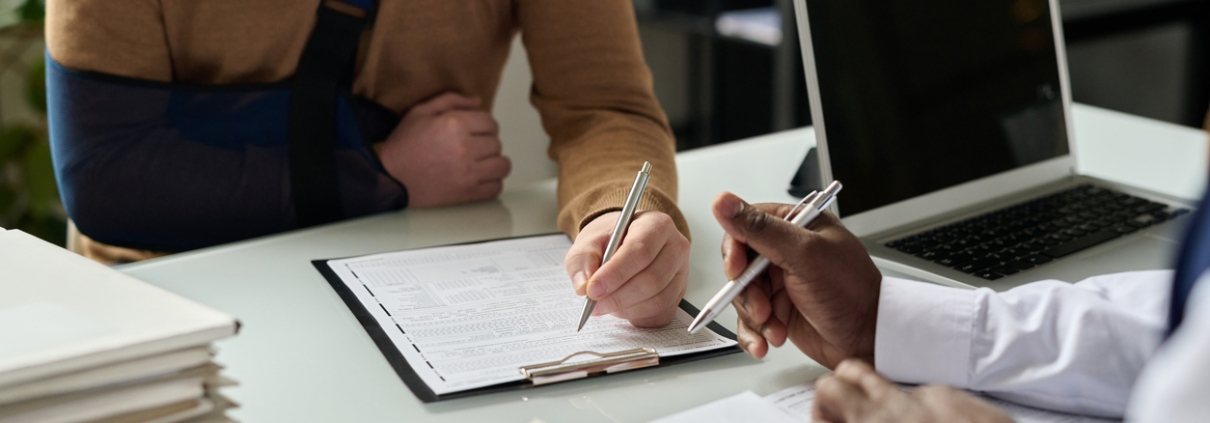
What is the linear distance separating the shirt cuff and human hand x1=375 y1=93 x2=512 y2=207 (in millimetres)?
582

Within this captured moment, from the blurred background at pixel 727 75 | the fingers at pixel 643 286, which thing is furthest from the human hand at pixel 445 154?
the blurred background at pixel 727 75

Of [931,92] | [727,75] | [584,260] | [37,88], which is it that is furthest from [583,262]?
[727,75]

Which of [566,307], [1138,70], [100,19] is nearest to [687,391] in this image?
[566,307]

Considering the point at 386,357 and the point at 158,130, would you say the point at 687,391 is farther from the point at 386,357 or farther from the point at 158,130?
the point at 158,130

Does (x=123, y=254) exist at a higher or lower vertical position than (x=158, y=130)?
lower

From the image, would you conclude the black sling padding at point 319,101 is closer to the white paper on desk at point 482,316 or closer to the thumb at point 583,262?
the white paper on desk at point 482,316

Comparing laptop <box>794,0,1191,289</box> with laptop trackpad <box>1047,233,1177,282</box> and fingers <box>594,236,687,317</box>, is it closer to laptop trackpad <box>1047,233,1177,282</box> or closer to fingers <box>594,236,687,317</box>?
laptop trackpad <box>1047,233,1177,282</box>

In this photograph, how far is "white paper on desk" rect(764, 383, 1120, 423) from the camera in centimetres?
63

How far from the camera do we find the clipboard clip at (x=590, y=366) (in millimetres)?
670

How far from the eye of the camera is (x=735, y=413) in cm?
62

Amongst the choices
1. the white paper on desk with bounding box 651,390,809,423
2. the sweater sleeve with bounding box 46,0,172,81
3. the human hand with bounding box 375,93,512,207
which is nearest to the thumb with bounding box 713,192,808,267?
the white paper on desk with bounding box 651,390,809,423

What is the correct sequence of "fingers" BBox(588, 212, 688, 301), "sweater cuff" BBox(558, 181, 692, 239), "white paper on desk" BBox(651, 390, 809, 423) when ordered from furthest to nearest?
1. "sweater cuff" BBox(558, 181, 692, 239)
2. "fingers" BBox(588, 212, 688, 301)
3. "white paper on desk" BBox(651, 390, 809, 423)

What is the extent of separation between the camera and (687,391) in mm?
673

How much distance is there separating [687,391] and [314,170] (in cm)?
62
